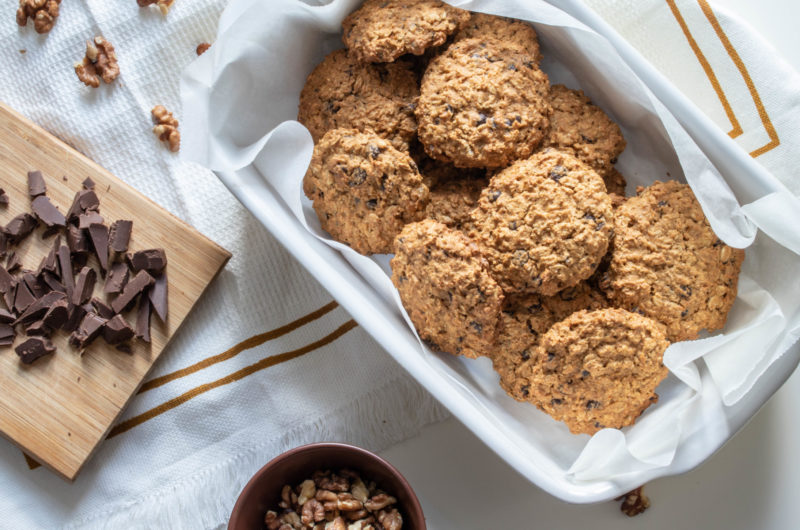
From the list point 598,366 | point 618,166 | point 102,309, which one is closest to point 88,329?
point 102,309

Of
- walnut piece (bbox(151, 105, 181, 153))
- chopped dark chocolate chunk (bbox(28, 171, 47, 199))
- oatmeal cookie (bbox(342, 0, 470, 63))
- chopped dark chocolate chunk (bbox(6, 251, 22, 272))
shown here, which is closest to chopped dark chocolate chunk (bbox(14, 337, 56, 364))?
chopped dark chocolate chunk (bbox(6, 251, 22, 272))

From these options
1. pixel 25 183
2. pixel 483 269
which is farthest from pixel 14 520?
pixel 483 269

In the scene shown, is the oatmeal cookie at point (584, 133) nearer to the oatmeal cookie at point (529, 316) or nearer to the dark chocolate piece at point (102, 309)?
the oatmeal cookie at point (529, 316)

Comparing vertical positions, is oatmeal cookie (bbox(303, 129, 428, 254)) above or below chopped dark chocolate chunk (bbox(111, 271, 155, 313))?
above

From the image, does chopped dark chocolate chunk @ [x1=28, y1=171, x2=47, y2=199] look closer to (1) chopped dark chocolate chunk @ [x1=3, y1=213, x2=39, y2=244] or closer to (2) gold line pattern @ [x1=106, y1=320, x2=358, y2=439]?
(1) chopped dark chocolate chunk @ [x1=3, y1=213, x2=39, y2=244]

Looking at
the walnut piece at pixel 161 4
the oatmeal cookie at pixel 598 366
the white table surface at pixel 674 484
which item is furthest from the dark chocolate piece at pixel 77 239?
the oatmeal cookie at pixel 598 366

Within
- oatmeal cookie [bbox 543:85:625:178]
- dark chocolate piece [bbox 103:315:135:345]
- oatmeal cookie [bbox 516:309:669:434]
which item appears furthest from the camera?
dark chocolate piece [bbox 103:315:135:345]
